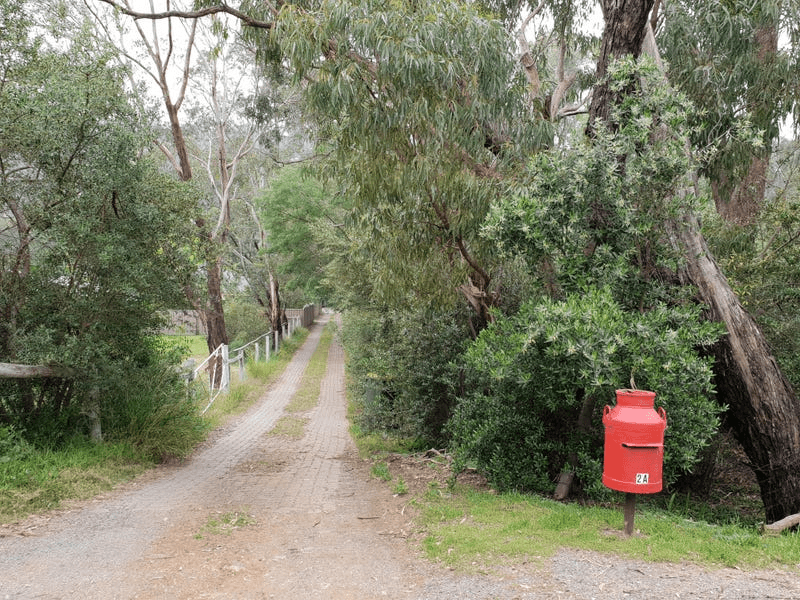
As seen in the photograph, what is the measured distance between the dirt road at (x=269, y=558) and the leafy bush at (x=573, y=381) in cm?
135

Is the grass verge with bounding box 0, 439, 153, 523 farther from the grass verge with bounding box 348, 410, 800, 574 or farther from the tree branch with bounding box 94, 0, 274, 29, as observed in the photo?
the tree branch with bounding box 94, 0, 274, 29

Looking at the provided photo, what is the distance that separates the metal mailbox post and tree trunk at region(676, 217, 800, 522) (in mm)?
2580

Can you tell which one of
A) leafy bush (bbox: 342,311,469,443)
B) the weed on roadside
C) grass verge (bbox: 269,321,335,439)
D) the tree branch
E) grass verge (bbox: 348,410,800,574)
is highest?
the tree branch

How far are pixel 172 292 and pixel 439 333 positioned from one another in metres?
3.80

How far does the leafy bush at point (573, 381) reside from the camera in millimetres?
5203

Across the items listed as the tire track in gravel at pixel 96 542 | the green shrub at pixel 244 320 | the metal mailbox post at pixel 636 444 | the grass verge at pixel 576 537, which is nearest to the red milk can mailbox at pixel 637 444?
the metal mailbox post at pixel 636 444

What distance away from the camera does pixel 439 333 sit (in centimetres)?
933

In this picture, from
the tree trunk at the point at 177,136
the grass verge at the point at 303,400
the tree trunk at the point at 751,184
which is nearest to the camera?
the tree trunk at the point at 751,184

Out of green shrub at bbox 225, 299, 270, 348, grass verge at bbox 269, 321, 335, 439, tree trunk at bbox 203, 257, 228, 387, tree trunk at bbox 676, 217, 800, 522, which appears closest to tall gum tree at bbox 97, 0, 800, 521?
tree trunk at bbox 676, 217, 800, 522

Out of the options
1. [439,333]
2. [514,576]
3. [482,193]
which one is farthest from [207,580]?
[439,333]

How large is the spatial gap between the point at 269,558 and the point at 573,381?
2.94m

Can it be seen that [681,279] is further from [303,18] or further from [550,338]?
[303,18]

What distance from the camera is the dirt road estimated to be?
418cm

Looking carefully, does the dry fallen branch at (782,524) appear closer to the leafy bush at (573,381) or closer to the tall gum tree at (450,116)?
the leafy bush at (573,381)
